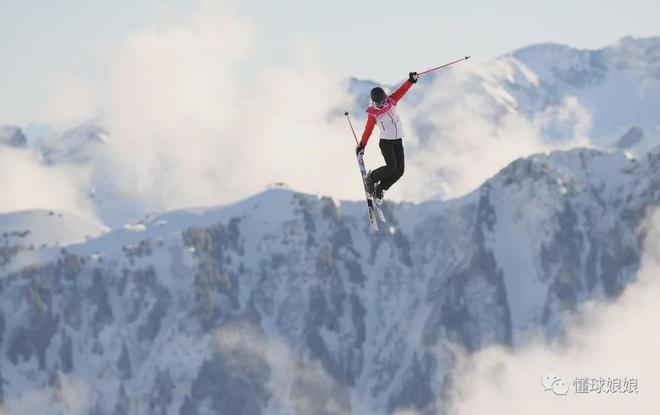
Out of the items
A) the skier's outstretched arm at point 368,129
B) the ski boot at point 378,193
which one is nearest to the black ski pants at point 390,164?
the ski boot at point 378,193

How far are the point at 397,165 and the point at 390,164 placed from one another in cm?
33

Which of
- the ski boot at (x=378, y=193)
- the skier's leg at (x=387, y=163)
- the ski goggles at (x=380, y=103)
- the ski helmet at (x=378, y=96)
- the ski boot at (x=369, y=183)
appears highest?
the ski helmet at (x=378, y=96)

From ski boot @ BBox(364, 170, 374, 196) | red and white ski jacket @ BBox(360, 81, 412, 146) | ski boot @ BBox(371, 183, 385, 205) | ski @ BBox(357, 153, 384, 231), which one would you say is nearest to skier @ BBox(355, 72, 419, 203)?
red and white ski jacket @ BBox(360, 81, 412, 146)

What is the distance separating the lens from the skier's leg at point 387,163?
61.8 meters

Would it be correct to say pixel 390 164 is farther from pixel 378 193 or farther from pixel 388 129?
pixel 378 193

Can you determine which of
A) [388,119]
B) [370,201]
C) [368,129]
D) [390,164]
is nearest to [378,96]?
[388,119]

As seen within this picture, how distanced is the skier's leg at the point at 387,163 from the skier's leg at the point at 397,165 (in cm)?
11

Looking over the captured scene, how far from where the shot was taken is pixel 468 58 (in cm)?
6294

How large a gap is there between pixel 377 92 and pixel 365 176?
5883mm

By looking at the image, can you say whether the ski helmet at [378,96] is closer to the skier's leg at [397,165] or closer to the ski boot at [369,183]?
the skier's leg at [397,165]

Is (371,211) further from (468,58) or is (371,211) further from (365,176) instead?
(468,58)

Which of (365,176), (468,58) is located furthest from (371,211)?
(468,58)

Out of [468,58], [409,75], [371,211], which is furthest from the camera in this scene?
[371,211]

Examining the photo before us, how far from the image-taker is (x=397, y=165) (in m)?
62.6
